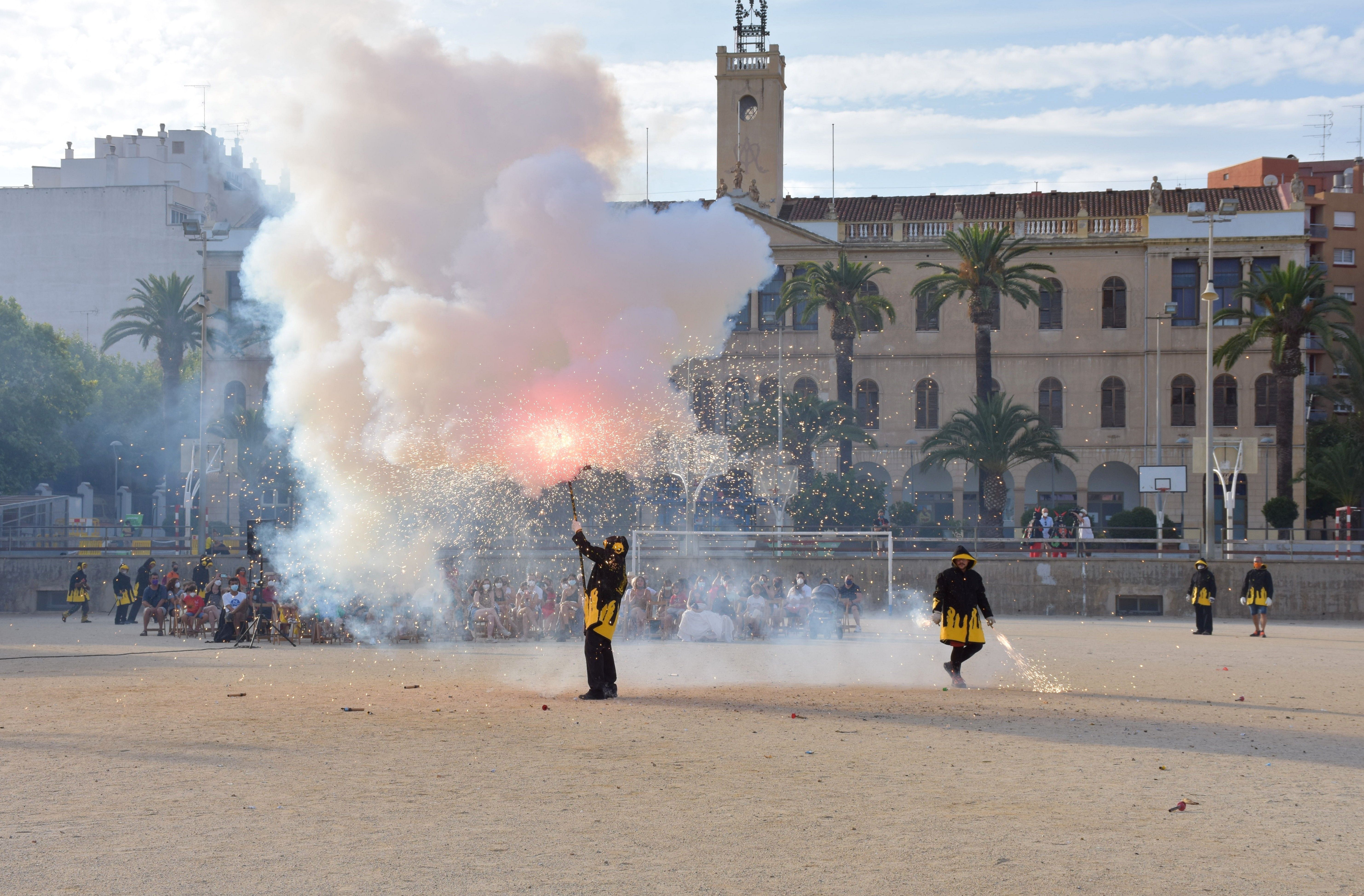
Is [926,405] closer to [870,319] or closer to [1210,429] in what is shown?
[870,319]

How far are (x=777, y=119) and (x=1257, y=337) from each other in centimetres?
2714

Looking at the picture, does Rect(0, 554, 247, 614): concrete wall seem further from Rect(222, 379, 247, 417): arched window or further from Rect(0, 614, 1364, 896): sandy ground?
Rect(222, 379, 247, 417): arched window

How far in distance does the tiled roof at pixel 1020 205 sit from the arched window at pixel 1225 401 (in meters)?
8.51

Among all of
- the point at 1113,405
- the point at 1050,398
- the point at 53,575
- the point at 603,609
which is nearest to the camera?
the point at 603,609

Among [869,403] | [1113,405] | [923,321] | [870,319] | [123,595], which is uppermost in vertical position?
[923,321]

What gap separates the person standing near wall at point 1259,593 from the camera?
2734 cm

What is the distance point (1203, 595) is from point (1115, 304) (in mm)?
40277

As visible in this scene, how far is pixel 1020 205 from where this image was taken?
66562 millimetres

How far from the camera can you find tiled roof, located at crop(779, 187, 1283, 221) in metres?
65.4

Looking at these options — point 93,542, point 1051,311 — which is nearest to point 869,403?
point 1051,311

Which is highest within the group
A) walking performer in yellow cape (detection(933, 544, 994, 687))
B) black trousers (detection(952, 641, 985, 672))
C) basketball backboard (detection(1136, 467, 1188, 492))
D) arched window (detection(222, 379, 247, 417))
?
arched window (detection(222, 379, 247, 417))

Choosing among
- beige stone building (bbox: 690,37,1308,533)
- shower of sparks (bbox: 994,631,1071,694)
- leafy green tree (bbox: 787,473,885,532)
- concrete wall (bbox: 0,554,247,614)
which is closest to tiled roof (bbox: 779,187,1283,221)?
beige stone building (bbox: 690,37,1308,533)

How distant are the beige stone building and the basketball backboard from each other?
1856 cm

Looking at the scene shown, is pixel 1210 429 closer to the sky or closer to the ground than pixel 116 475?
closer to the sky
